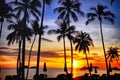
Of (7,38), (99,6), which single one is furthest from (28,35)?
(99,6)

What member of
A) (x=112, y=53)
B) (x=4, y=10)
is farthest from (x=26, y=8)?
(x=112, y=53)

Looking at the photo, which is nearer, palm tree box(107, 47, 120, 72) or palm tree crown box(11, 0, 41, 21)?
palm tree crown box(11, 0, 41, 21)

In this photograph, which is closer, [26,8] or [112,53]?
[26,8]

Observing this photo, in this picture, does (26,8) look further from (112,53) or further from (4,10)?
(112,53)

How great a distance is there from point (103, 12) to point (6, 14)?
2025 cm

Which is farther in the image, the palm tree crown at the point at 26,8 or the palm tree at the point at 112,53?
the palm tree at the point at 112,53

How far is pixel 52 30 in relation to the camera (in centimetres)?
5194

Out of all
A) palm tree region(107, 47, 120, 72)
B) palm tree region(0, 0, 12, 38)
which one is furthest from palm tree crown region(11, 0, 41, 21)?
palm tree region(107, 47, 120, 72)

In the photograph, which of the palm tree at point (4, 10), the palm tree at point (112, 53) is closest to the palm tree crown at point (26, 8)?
the palm tree at point (4, 10)

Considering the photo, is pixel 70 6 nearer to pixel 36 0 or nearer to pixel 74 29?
pixel 74 29

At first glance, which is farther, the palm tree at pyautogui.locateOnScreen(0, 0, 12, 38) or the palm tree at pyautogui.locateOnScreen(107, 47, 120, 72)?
the palm tree at pyautogui.locateOnScreen(107, 47, 120, 72)

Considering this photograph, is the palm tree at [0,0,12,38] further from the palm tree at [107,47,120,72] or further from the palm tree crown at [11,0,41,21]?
the palm tree at [107,47,120,72]

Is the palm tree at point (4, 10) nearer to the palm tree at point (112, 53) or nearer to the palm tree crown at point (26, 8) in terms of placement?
the palm tree crown at point (26, 8)

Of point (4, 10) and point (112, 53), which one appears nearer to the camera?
point (4, 10)
